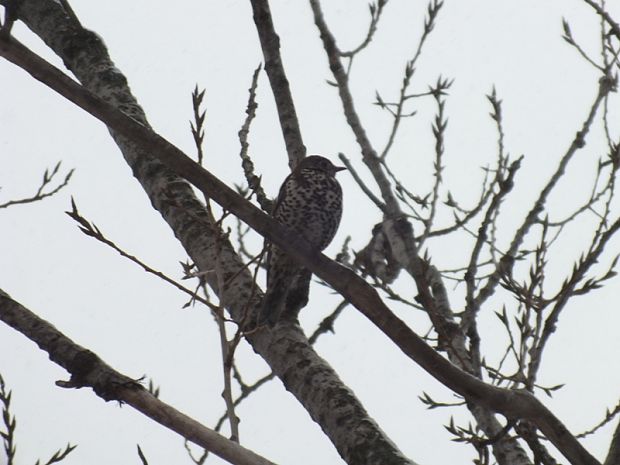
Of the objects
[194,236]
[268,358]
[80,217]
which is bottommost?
[80,217]

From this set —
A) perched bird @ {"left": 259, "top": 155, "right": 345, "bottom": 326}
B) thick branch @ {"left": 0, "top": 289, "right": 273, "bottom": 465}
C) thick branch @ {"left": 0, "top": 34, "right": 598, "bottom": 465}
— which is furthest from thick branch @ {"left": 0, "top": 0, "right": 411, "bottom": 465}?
perched bird @ {"left": 259, "top": 155, "right": 345, "bottom": 326}

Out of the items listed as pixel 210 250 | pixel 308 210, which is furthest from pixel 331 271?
pixel 308 210

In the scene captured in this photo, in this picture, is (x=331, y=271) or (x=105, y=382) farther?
(x=105, y=382)

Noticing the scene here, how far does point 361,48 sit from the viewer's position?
15.8ft

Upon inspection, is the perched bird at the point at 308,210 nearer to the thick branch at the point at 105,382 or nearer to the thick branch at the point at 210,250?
the thick branch at the point at 210,250

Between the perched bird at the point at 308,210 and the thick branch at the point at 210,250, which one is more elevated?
the perched bird at the point at 308,210

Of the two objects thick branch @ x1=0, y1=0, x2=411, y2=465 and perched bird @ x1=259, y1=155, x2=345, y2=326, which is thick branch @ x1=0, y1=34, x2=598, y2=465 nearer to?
thick branch @ x1=0, y1=0, x2=411, y2=465

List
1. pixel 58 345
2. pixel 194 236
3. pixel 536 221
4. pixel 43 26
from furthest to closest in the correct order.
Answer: pixel 43 26 < pixel 536 221 < pixel 194 236 < pixel 58 345

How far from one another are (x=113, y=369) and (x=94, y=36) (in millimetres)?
2230

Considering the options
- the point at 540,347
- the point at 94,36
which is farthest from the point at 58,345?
the point at 94,36

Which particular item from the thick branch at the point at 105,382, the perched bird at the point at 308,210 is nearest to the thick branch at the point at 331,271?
the thick branch at the point at 105,382

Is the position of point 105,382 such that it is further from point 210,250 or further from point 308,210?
point 308,210

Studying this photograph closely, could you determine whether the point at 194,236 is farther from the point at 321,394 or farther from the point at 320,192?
the point at 320,192

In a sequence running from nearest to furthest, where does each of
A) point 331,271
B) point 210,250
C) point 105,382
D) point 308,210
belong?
point 331,271 → point 105,382 → point 210,250 → point 308,210
